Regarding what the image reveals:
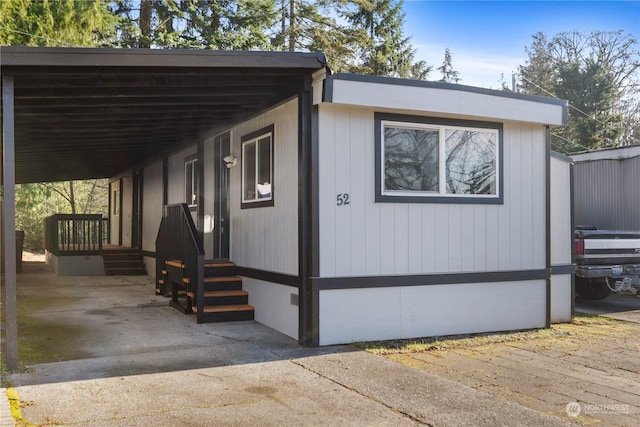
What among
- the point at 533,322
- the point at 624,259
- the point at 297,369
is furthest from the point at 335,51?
the point at 297,369

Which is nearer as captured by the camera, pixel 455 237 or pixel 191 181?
pixel 455 237

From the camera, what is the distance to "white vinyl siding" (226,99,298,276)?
6684 mm

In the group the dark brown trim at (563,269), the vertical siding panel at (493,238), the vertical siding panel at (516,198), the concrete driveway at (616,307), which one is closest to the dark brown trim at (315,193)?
the vertical siding panel at (493,238)

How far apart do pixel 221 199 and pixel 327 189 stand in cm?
339

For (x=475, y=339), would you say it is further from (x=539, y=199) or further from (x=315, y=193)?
(x=315, y=193)

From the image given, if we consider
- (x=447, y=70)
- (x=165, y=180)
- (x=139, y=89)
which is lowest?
(x=165, y=180)

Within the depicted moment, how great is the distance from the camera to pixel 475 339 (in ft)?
22.1

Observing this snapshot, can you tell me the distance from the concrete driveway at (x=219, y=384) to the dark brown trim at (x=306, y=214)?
33cm

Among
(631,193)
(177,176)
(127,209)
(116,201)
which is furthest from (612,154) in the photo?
(116,201)

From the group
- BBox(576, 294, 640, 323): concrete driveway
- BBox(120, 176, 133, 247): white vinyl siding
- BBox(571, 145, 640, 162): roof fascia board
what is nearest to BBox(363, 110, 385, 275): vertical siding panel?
BBox(576, 294, 640, 323): concrete driveway

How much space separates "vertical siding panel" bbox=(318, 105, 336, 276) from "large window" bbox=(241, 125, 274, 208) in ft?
3.85

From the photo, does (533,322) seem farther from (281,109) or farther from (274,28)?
(274,28)

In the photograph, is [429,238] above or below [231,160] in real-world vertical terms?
below

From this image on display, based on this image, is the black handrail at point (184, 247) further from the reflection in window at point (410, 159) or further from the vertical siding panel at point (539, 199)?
the vertical siding panel at point (539, 199)
